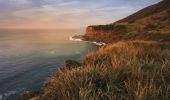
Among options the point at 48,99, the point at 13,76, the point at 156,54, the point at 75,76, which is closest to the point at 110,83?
the point at 75,76

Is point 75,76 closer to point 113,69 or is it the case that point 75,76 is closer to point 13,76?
point 113,69

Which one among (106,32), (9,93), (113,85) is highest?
(113,85)

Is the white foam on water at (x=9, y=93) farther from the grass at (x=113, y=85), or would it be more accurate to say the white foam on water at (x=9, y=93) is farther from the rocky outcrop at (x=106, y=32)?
the rocky outcrop at (x=106, y=32)

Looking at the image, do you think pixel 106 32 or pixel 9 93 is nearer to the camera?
pixel 9 93

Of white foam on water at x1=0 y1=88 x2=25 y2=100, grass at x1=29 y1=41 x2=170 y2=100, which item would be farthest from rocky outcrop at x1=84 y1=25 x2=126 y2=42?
grass at x1=29 y1=41 x2=170 y2=100

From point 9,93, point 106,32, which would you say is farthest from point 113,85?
point 106,32

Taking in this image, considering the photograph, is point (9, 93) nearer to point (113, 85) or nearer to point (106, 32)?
point (113, 85)

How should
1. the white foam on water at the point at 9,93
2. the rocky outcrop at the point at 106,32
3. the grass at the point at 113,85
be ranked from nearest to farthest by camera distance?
the grass at the point at 113,85 → the white foam on water at the point at 9,93 → the rocky outcrop at the point at 106,32

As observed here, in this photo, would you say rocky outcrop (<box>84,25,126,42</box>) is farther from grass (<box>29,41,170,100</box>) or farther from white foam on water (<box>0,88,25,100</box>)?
grass (<box>29,41,170,100</box>)

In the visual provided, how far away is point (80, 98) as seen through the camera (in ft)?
19.5

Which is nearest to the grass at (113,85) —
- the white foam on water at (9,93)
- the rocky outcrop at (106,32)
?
the white foam on water at (9,93)

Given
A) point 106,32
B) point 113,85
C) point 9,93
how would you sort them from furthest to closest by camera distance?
point 106,32
point 9,93
point 113,85

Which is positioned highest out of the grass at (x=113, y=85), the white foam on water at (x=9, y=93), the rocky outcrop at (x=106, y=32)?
the grass at (x=113, y=85)

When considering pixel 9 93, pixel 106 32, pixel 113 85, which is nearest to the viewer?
pixel 113 85
